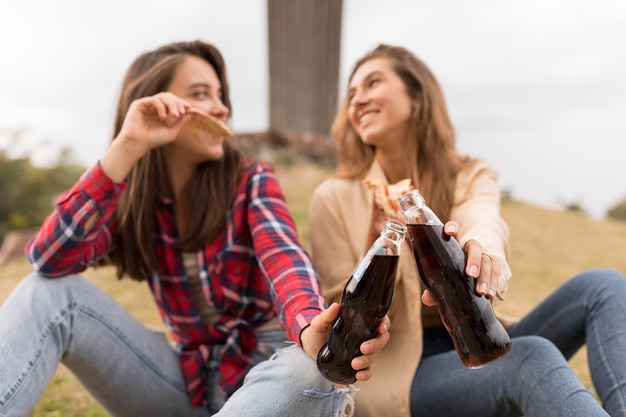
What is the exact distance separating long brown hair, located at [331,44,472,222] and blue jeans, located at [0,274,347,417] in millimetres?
860

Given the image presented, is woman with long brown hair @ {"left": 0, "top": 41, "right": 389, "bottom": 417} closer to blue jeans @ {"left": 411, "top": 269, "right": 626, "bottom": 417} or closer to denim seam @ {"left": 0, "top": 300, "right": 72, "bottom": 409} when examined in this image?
denim seam @ {"left": 0, "top": 300, "right": 72, "bottom": 409}

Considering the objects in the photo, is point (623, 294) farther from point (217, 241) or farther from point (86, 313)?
point (86, 313)

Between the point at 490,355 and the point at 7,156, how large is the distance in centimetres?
836

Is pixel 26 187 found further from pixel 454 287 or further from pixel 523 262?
pixel 454 287


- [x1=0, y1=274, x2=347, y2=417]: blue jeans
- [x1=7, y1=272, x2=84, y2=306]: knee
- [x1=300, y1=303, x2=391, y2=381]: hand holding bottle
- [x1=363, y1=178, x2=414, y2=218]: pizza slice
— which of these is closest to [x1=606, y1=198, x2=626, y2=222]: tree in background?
[x1=363, y1=178, x2=414, y2=218]: pizza slice

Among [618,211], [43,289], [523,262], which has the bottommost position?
[618,211]

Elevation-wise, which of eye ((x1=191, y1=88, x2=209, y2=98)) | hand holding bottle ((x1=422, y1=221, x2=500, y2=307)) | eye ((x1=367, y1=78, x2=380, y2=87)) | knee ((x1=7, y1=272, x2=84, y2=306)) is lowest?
knee ((x1=7, y1=272, x2=84, y2=306))

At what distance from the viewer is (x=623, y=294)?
1585 millimetres

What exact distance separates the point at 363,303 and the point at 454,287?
188 mm

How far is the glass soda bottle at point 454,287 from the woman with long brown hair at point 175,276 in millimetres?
294

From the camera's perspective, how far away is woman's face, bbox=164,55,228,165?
182cm

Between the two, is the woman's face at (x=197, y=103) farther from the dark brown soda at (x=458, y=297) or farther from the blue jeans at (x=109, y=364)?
the dark brown soda at (x=458, y=297)

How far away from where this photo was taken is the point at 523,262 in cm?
549

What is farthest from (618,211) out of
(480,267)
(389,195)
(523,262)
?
(480,267)
